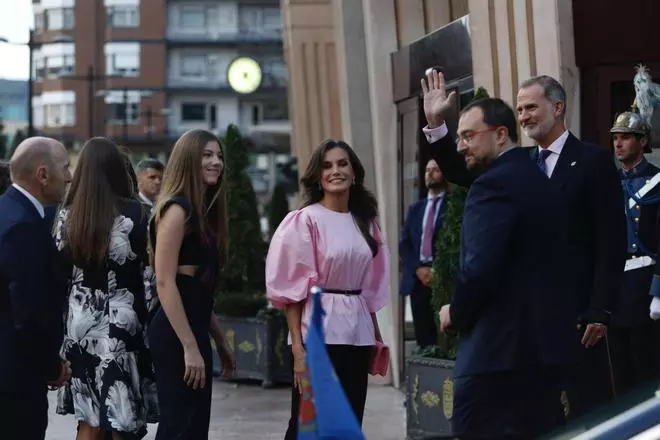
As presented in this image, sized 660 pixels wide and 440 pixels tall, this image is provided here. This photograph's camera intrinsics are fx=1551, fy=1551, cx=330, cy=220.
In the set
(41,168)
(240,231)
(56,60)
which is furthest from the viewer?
(56,60)

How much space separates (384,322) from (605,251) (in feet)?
25.5

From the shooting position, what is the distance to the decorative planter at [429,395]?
974 centimetres

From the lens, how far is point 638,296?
815 cm

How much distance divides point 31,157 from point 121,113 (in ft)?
313

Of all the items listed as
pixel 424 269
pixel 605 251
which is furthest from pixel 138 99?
pixel 605 251

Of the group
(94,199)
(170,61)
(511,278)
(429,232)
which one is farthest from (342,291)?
(170,61)

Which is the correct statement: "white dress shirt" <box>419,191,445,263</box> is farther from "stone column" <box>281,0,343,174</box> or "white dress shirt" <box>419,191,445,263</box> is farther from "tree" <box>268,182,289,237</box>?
"tree" <box>268,182,289,237</box>

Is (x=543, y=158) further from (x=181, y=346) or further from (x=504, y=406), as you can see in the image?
(x=181, y=346)

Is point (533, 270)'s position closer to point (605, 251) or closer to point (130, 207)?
point (605, 251)

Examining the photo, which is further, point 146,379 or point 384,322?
point 384,322

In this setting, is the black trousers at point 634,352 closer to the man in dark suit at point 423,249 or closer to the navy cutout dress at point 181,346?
the navy cutout dress at point 181,346

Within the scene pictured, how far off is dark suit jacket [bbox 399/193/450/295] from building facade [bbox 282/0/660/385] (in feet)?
3.36

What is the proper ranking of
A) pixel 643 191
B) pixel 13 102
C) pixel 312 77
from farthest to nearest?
pixel 13 102
pixel 312 77
pixel 643 191

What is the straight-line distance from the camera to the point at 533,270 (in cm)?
602
